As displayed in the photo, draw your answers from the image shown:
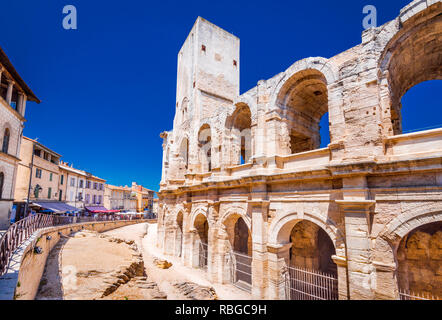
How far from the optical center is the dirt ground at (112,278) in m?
7.25

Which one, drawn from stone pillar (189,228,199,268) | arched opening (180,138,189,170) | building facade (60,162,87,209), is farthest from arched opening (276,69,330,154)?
building facade (60,162,87,209)

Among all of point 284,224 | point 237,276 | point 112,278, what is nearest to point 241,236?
point 237,276

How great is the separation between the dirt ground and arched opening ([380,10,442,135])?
9759 millimetres

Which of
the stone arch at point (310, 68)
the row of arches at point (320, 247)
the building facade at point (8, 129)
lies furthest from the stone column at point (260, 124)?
the building facade at point (8, 129)

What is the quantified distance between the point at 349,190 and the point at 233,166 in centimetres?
600

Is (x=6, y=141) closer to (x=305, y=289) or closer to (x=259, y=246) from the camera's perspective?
(x=259, y=246)

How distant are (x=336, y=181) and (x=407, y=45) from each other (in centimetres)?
496

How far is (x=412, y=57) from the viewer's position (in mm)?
7906

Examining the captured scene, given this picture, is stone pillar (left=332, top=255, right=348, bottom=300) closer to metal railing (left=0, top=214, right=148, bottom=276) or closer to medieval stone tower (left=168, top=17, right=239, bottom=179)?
metal railing (left=0, top=214, right=148, bottom=276)

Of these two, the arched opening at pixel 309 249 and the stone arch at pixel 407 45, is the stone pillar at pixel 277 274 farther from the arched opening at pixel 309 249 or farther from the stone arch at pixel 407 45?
the stone arch at pixel 407 45

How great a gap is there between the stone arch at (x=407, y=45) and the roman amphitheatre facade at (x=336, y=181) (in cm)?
3

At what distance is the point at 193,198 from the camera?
569 inches
